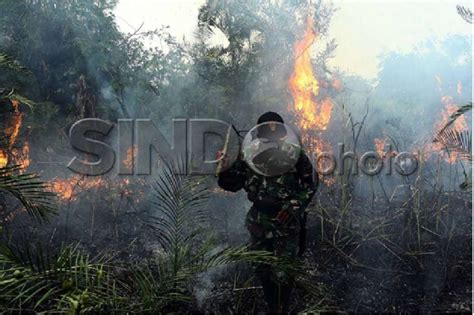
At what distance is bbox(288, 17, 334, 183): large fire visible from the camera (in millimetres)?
8102

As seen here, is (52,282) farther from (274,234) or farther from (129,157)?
(129,157)

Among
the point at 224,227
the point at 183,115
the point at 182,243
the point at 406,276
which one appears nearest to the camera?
the point at 182,243

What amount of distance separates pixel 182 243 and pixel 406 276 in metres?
3.34

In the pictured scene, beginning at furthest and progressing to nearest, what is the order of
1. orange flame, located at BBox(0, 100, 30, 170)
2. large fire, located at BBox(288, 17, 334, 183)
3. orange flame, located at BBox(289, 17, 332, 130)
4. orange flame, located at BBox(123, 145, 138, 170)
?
orange flame, located at BBox(123, 145, 138, 170), orange flame, located at BBox(289, 17, 332, 130), large fire, located at BBox(288, 17, 334, 183), orange flame, located at BBox(0, 100, 30, 170)

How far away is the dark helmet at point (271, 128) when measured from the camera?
12.4 feet

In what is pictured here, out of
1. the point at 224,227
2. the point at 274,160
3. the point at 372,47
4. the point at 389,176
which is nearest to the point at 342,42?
the point at 372,47

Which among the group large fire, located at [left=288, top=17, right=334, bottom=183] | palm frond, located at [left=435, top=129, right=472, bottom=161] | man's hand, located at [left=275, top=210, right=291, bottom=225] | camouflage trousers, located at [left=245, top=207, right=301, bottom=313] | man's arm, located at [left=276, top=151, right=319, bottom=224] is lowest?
camouflage trousers, located at [left=245, top=207, right=301, bottom=313]

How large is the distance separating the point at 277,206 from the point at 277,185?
18 cm

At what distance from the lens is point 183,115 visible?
32.1 ft

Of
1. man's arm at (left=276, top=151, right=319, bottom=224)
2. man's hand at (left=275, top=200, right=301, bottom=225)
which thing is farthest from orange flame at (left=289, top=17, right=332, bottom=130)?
man's hand at (left=275, top=200, right=301, bottom=225)

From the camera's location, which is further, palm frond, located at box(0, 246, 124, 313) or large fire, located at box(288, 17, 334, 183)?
large fire, located at box(288, 17, 334, 183)

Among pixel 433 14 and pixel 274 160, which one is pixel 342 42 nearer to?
pixel 433 14

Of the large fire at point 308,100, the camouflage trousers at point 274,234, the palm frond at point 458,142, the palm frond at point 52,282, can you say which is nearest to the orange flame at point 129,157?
the large fire at point 308,100

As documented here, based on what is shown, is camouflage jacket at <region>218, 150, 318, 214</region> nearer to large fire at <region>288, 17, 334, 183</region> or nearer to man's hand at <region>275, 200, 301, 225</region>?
A: man's hand at <region>275, 200, 301, 225</region>
